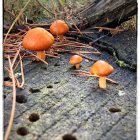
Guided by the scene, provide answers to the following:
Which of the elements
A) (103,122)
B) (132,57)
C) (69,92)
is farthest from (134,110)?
(132,57)

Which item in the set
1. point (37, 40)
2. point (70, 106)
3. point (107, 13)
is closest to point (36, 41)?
point (37, 40)

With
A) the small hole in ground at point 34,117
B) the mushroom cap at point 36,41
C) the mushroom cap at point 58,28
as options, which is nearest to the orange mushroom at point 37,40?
the mushroom cap at point 36,41

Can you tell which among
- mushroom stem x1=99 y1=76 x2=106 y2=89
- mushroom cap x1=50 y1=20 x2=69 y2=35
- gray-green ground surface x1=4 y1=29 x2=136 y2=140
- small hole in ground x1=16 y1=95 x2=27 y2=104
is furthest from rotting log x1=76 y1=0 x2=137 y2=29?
small hole in ground x1=16 y1=95 x2=27 y2=104

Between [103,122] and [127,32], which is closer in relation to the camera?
[103,122]

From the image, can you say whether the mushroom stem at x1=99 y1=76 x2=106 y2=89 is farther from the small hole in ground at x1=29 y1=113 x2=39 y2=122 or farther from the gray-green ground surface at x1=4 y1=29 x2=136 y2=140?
the small hole in ground at x1=29 y1=113 x2=39 y2=122

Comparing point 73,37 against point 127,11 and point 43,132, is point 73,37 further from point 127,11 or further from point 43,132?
point 43,132

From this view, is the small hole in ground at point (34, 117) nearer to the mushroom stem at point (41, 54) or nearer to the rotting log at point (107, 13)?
the mushroom stem at point (41, 54)
